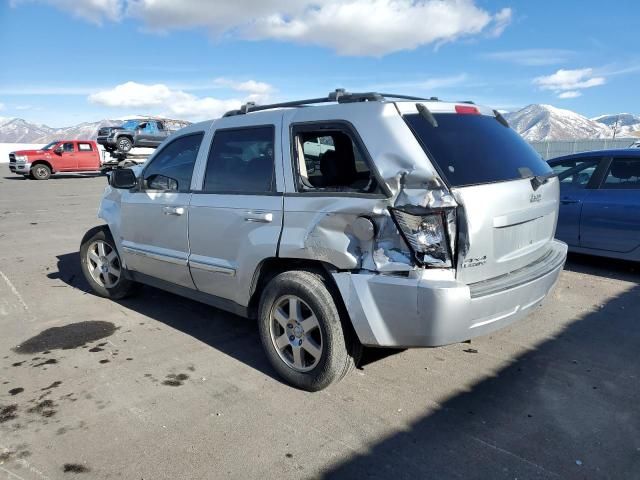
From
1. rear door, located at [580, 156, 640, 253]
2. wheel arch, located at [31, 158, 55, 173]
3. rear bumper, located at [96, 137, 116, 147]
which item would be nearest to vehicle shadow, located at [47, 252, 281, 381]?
rear door, located at [580, 156, 640, 253]

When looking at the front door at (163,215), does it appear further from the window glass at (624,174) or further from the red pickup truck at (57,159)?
the red pickup truck at (57,159)

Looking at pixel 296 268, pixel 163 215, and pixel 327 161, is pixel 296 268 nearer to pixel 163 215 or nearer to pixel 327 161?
pixel 327 161

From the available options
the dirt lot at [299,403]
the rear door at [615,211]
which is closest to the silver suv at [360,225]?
the dirt lot at [299,403]

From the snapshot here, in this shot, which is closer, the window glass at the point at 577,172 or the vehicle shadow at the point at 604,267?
the vehicle shadow at the point at 604,267

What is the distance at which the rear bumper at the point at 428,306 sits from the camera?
276 centimetres

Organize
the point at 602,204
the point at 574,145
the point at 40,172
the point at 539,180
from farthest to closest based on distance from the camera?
the point at 574,145 → the point at 40,172 → the point at 602,204 → the point at 539,180

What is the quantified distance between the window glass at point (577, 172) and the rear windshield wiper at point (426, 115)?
3.95 m

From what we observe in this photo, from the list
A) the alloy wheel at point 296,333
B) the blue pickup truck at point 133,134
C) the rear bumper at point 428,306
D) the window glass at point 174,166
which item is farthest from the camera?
the blue pickup truck at point 133,134

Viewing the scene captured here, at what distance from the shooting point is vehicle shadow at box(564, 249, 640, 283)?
19.9 feet

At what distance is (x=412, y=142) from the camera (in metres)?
2.95

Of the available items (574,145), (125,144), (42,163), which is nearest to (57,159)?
(42,163)

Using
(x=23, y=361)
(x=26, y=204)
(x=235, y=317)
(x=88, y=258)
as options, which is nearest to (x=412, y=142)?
(x=235, y=317)

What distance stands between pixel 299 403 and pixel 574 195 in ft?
15.7

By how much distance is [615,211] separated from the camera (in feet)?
19.2
